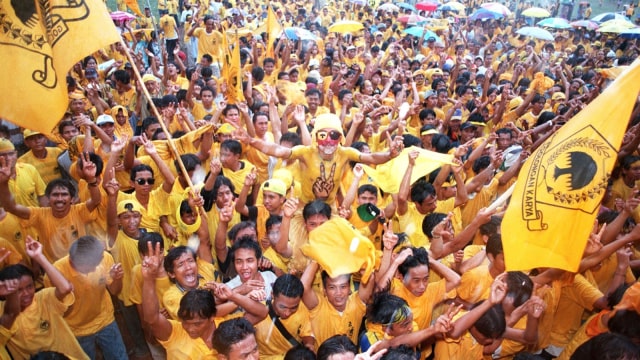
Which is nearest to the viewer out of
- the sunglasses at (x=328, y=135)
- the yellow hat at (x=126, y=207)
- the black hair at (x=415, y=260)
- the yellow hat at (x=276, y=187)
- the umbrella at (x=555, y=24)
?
the black hair at (x=415, y=260)

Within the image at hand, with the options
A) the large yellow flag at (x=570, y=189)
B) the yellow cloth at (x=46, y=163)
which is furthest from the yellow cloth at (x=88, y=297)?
the large yellow flag at (x=570, y=189)

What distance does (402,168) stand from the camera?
16.8 feet

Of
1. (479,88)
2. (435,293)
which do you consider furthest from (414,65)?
(435,293)

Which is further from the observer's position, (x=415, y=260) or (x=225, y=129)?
(x=225, y=129)

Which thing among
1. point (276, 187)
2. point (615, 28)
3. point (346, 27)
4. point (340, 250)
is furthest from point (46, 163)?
point (615, 28)

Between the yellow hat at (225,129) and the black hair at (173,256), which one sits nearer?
the black hair at (173,256)

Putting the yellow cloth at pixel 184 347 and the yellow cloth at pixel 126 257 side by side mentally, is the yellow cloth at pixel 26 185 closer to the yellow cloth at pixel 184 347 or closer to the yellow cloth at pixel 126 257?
the yellow cloth at pixel 126 257

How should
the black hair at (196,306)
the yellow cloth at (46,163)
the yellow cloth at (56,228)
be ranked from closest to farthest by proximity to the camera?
the black hair at (196,306) → the yellow cloth at (56,228) → the yellow cloth at (46,163)

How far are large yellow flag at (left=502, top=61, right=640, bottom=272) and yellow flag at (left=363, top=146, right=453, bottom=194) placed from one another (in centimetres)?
181

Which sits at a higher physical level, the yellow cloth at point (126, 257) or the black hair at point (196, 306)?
the black hair at point (196, 306)

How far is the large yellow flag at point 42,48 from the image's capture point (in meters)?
3.14

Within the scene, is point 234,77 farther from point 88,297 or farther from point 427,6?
point 427,6

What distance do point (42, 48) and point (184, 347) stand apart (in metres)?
2.36

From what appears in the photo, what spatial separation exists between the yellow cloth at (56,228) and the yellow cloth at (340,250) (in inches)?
98.2
